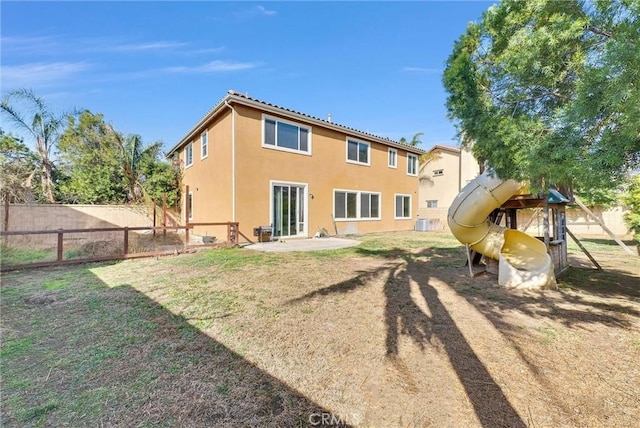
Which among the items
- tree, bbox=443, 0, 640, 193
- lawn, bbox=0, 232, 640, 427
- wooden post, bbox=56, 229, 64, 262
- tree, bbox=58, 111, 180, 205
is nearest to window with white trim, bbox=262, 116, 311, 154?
wooden post, bbox=56, 229, 64, 262

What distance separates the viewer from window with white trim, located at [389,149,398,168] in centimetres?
1711

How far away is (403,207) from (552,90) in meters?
14.6

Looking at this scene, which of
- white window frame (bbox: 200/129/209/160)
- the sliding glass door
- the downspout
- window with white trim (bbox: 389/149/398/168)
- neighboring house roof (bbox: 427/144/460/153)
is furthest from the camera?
neighboring house roof (bbox: 427/144/460/153)

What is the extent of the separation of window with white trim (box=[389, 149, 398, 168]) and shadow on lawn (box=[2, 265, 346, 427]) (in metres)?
15.4

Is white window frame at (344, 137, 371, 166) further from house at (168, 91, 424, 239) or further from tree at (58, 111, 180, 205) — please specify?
tree at (58, 111, 180, 205)

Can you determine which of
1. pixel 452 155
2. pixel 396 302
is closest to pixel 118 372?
pixel 396 302

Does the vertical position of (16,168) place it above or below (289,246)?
above

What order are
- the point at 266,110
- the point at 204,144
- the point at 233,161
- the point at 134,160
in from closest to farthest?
the point at 233,161 → the point at 266,110 → the point at 204,144 → the point at 134,160

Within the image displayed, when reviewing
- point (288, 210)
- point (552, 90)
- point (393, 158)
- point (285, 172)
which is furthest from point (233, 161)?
point (393, 158)

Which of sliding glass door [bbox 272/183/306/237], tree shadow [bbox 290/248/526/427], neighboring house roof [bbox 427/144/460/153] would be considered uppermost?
neighboring house roof [bbox 427/144/460/153]

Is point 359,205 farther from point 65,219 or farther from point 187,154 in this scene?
point 65,219

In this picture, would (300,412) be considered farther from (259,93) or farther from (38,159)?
(38,159)

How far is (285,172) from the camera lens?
11.9 m

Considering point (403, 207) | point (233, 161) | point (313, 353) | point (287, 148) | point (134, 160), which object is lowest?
point (313, 353)
